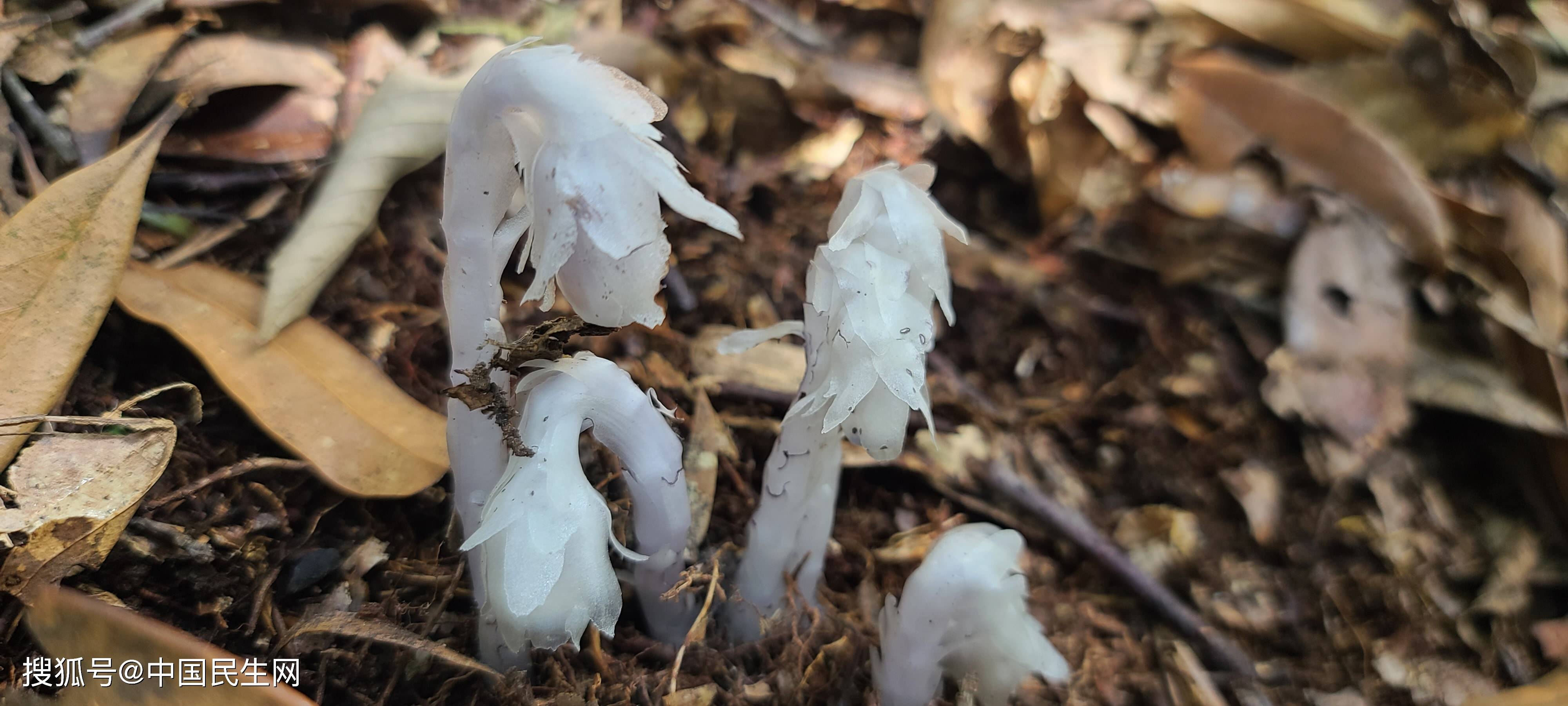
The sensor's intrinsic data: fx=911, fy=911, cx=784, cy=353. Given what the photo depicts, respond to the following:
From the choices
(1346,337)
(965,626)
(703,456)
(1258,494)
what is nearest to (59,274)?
(703,456)

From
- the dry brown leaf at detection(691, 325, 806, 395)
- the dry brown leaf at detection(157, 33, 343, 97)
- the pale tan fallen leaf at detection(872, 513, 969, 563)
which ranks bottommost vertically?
the pale tan fallen leaf at detection(872, 513, 969, 563)

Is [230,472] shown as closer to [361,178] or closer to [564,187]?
[361,178]

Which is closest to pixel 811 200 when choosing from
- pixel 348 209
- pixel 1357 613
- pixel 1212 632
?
pixel 348 209

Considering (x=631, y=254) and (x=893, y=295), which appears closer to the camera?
(x=631, y=254)

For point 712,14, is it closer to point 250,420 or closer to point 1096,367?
point 1096,367

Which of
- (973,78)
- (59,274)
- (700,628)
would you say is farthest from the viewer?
(973,78)

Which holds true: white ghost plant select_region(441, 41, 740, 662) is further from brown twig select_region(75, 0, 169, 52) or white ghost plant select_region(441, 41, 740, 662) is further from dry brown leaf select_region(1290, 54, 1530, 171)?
dry brown leaf select_region(1290, 54, 1530, 171)

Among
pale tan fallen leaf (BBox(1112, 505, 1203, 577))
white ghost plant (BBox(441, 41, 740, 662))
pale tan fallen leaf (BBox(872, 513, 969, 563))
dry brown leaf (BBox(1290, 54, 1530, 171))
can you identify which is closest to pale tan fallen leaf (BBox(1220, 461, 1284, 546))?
pale tan fallen leaf (BBox(1112, 505, 1203, 577))
